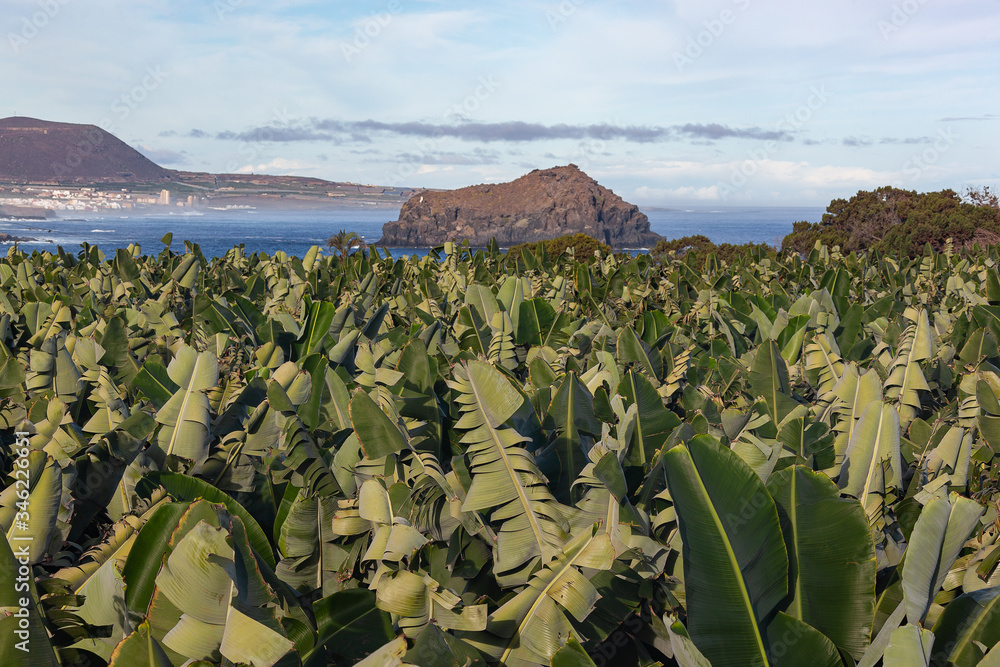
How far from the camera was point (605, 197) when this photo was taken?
150000 millimetres

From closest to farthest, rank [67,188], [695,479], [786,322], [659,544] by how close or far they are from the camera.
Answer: [695,479] → [659,544] → [786,322] → [67,188]

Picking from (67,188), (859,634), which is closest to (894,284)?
(859,634)

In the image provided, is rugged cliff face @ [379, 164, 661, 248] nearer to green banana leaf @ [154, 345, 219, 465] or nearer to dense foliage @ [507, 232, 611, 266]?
dense foliage @ [507, 232, 611, 266]

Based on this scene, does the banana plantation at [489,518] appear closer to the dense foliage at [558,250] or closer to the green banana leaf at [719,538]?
the green banana leaf at [719,538]

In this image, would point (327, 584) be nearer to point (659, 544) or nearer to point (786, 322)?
point (659, 544)

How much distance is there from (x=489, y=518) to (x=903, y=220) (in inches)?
1324

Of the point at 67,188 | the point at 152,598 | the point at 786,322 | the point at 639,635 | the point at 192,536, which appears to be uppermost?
the point at 67,188

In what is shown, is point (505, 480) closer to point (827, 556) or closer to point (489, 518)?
point (489, 518)

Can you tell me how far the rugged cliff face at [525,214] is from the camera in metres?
137

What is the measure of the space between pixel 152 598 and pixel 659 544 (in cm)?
108

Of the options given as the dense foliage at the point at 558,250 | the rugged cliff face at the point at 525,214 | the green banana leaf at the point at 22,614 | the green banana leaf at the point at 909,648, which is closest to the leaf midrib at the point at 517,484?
the green banana leaf at the point at 909,648

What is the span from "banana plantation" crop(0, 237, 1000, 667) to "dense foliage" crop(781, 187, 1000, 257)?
22.4m

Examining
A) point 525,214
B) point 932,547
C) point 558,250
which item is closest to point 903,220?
point 558,250

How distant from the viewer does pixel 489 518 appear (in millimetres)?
1674
